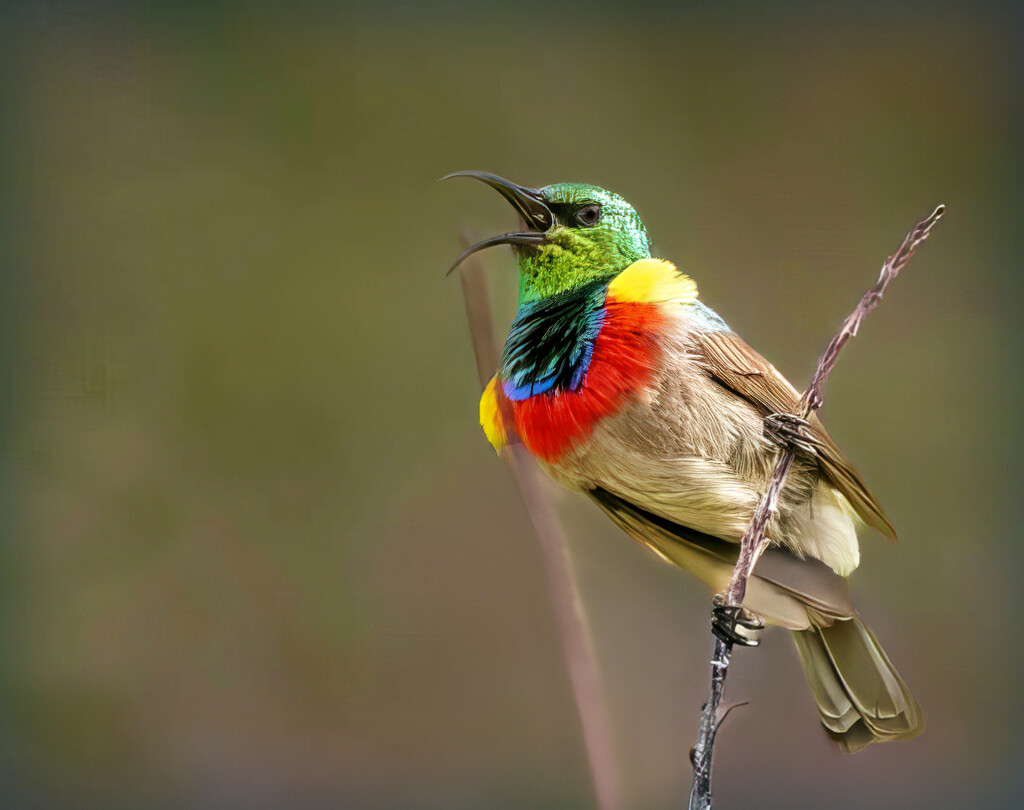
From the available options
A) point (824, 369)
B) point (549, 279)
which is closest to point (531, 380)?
point (549, 279)

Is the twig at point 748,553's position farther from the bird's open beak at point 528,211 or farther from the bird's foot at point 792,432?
the bird's open beak at point 528,211

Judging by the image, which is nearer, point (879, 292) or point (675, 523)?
point (879, 292)

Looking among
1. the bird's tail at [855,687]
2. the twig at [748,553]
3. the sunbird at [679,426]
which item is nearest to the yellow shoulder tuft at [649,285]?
the sunbird at [679,426]

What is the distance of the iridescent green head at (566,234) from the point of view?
23.2 inches

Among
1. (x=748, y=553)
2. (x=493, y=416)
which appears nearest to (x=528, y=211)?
(x=493, y=416)

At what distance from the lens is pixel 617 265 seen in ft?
1.97

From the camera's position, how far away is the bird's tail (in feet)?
1.88

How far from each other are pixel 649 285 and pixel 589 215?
57 millimetres

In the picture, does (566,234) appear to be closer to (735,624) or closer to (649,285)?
(649,285)

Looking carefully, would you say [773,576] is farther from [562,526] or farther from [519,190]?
[519,190]

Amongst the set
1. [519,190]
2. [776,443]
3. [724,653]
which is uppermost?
[519,190]

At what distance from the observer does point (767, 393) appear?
22.5 inches

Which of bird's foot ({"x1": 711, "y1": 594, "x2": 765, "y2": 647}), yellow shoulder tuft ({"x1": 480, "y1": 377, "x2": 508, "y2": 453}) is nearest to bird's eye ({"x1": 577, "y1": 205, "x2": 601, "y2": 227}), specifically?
yellow shoulder tuft ({"x1": 480, "y1": 377, "x2": 508, "y2": 453})

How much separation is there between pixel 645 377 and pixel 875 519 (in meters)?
0.16
